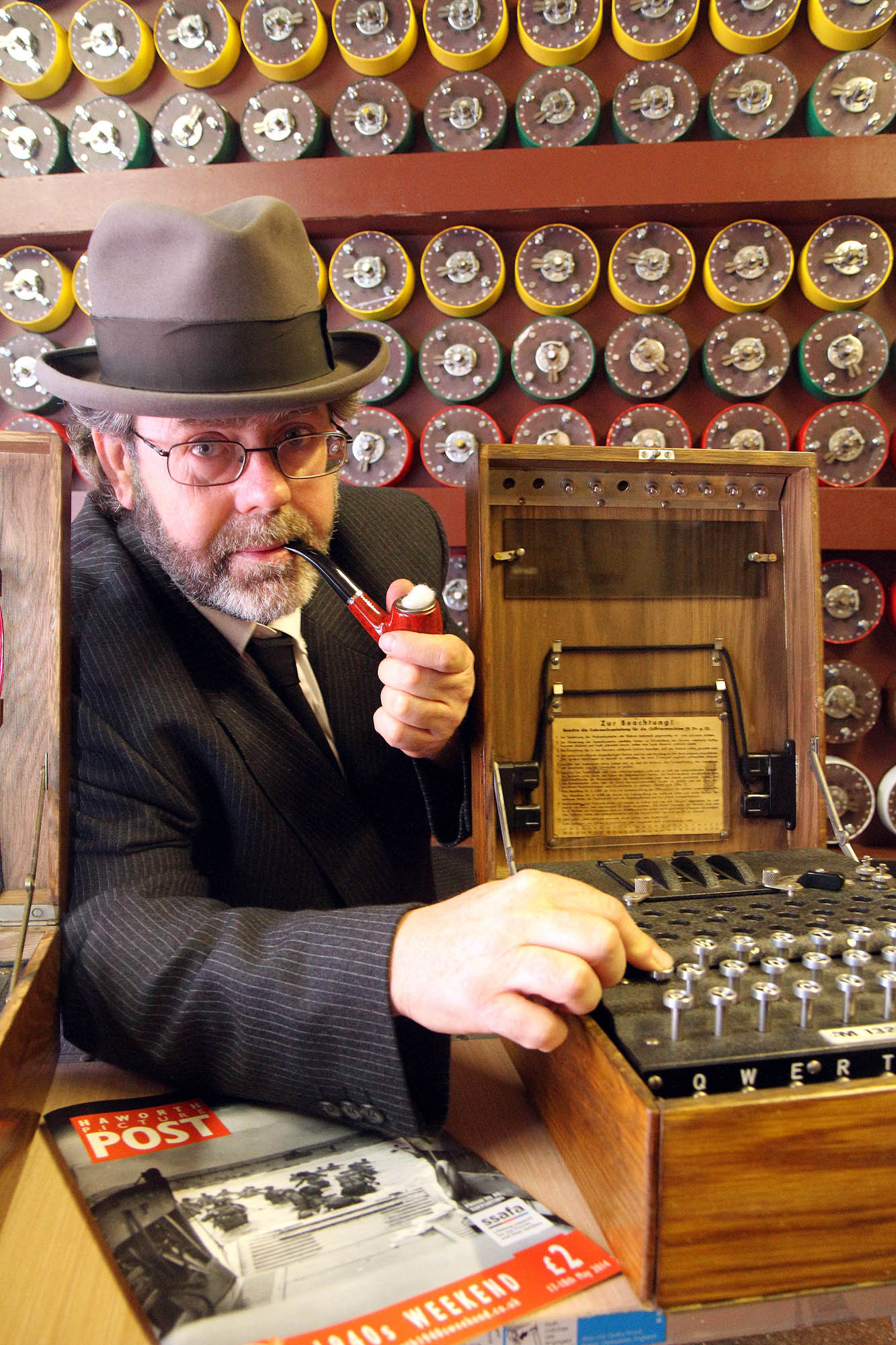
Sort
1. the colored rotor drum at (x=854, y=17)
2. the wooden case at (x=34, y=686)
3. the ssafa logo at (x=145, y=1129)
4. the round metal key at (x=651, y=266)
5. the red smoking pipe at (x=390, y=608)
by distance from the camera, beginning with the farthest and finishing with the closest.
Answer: the round metal key at (x=651, y=266) → the colored rotor drum at (x=854, y=17) → the red smoking pipe at (x=390, y=608) → the wooden case at (x=34, y=686) → the ssafa logo at (x=145, y=1129)

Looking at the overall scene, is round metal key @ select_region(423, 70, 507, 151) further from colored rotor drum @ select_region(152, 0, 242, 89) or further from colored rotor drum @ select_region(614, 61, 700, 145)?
colored rotor drum @ select_region(152, 0, 242, 89)

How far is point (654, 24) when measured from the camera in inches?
94.3

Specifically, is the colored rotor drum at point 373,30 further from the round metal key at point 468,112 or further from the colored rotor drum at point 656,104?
the colored rotor drum at point 656,104

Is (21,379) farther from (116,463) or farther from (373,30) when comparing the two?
(116,463)

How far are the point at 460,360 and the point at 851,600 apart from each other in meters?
1.33

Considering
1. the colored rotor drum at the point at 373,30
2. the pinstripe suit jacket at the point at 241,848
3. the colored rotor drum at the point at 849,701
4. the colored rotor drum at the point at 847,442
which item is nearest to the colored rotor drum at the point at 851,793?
the colored rotor drum at the point at 849,701

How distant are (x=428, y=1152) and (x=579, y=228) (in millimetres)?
2477

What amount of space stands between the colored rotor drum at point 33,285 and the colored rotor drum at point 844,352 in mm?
2183

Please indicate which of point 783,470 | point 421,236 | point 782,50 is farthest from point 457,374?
point 783,470

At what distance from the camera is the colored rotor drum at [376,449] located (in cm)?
254

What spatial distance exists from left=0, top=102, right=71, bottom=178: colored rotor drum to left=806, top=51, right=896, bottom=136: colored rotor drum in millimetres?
2186

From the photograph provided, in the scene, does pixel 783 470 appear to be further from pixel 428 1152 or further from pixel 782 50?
pixel 782 50

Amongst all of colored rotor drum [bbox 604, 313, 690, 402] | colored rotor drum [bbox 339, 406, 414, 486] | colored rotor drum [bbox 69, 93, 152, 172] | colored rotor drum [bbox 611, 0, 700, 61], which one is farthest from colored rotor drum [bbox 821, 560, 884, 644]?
colored rotor drum [bbox 69, 93, 152, 172]

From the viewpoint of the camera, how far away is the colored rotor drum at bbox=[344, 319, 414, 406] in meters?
2.50
